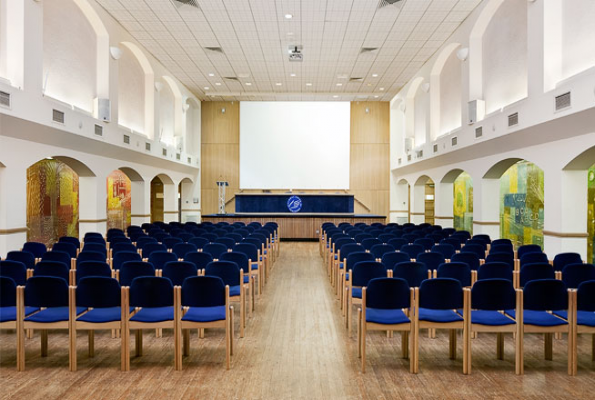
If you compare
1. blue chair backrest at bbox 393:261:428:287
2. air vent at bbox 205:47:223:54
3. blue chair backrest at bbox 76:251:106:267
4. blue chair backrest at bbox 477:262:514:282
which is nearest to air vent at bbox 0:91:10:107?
blue chair backrest at bbox 76:251:106:267

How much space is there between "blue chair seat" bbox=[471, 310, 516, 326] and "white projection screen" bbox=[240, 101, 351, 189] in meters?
16.4

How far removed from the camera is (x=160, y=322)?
4.06 metres

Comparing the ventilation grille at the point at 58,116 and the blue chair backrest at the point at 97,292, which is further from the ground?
the ventilation grille at the point at 58,116

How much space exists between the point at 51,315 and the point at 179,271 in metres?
1.41

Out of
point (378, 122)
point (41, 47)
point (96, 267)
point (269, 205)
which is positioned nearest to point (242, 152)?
point (269, 205)

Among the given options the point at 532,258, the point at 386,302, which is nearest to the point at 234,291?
the point at 386,302

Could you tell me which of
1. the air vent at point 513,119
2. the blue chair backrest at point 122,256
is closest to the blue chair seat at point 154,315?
the blue chair backrest at point 122,256

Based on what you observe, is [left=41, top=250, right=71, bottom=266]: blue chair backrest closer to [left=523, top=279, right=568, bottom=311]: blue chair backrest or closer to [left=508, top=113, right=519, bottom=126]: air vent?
[left=523, top=279, right=568, bottom=311]: blue chair backrest

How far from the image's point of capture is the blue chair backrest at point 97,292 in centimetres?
405

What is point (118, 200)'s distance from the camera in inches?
671

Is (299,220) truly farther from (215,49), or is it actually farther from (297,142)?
(215,49)

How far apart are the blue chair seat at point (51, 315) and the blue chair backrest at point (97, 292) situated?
0.25 metres

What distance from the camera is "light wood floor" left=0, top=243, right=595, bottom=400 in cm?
358

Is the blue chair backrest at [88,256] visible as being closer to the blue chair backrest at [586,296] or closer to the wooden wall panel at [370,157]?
the blue chair backrest at [586,296]
